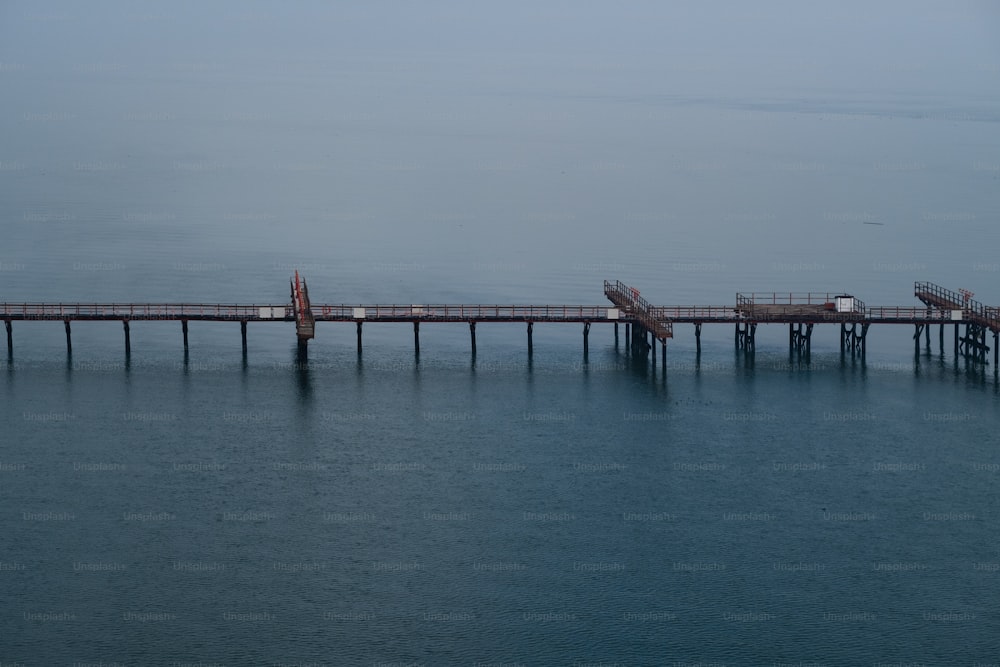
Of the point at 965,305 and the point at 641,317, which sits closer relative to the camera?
the point at 641,317

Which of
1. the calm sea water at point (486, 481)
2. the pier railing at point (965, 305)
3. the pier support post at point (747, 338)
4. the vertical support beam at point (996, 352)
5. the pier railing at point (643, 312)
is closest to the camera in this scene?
the calm sea water at point (486, 481)

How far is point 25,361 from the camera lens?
79.3 m

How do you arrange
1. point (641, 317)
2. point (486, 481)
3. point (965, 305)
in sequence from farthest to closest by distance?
point (965, 305)
point (641, 317)
point (486, 481)

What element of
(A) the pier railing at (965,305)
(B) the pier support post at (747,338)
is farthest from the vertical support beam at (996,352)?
(B) the pier support post at (747,338)

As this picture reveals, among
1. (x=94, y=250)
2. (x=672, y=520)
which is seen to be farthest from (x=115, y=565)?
(x=94, y=250)

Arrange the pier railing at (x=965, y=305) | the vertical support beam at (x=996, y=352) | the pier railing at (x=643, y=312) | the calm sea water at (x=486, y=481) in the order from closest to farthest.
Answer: the calm sea water at (x=486, y=481)
the pier railing at (x=643, y=312)
the pier railing at (x=965, y=305)
the vertical support beam at (x=996, y=352)

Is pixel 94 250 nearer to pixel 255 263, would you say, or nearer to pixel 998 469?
pixel 255 263

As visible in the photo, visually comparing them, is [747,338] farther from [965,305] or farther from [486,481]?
[486,481]

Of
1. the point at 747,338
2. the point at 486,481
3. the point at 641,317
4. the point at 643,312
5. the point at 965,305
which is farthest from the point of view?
the point at 747,338

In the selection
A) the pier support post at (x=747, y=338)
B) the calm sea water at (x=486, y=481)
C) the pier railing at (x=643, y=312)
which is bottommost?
the calm sea water at (x=486, y=481)

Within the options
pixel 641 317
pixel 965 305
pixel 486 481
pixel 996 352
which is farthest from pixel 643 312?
pixel 486 481

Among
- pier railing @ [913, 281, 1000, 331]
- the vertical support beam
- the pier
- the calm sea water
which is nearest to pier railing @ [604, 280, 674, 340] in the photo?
the pier

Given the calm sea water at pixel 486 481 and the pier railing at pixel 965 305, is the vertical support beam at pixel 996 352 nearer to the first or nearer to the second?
the pier railing at pixel 965 305

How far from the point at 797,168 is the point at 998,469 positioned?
124 meters
